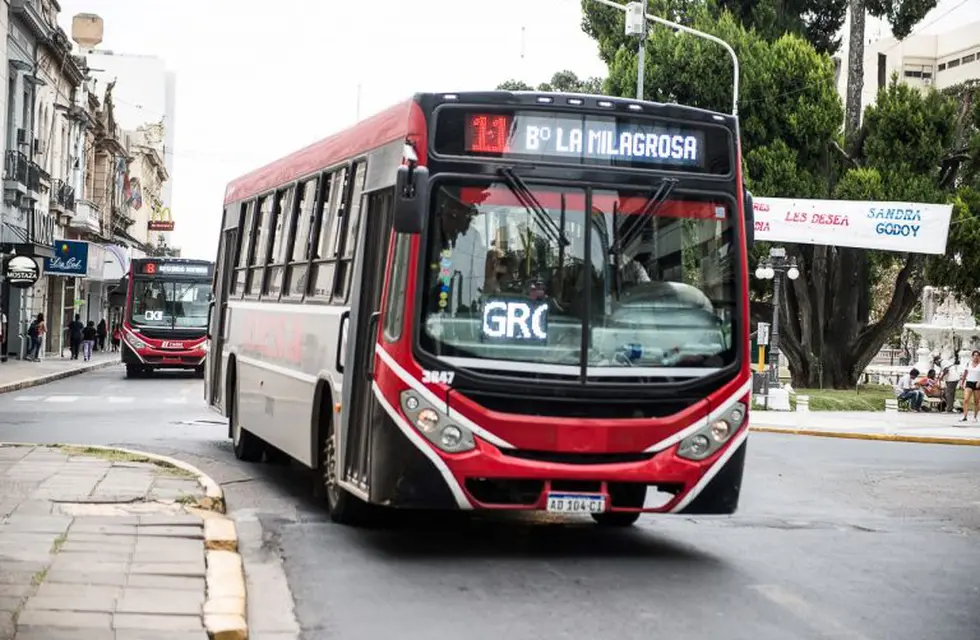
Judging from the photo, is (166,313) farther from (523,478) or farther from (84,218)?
(523,478)

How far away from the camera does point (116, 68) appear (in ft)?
350

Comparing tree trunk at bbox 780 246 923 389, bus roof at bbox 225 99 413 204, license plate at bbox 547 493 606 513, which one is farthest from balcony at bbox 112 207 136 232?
license plate at bbox 547 493 606 513

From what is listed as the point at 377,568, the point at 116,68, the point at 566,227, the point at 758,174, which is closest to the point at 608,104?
the point at 566,227

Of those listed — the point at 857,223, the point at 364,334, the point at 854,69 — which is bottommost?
the point at 364,334

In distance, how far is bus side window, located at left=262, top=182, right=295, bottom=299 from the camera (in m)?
14.0

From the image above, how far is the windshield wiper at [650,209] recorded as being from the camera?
396 inches

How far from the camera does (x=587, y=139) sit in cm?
1016

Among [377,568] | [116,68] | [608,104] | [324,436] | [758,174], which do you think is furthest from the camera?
[116,68]

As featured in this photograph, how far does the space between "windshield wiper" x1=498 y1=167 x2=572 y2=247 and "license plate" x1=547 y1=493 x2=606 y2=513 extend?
1.59 meters

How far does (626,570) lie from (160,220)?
9635 centimetres

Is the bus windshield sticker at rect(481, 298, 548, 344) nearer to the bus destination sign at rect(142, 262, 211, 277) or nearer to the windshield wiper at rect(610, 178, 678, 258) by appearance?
the windshield wiper at rect(610, 178, 678, 258)

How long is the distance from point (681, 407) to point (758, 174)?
3213 cm

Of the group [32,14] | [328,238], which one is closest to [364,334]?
[328,238]

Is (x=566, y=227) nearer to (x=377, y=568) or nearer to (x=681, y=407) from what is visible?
(x=681, y=407)
